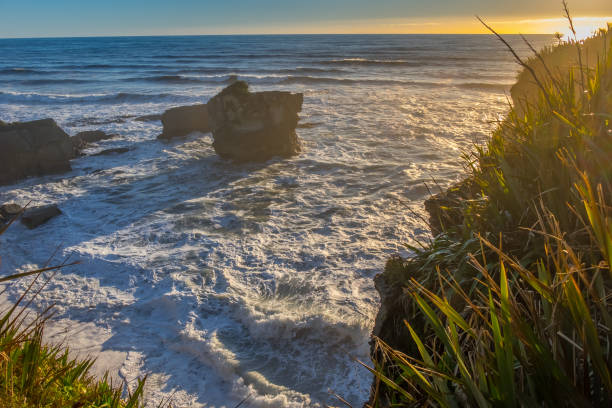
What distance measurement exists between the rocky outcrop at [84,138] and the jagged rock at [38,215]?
4.51 m

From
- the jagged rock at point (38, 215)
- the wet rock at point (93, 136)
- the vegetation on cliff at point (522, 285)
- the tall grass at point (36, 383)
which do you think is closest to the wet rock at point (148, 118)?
the wet rock at point (93, 136)

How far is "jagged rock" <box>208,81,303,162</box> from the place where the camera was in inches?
418

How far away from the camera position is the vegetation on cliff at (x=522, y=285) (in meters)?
1.32

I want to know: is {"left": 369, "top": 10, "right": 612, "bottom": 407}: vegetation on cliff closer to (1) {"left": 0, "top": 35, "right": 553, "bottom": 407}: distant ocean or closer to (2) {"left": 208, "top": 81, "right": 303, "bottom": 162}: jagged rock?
(1) {"left": 0, "top": 35, "right": 553, "bottom": 407}: distant ocean

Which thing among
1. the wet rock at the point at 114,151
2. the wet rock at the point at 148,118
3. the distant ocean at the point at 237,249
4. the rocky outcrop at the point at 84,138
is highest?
the wet rock at the point at 148,118

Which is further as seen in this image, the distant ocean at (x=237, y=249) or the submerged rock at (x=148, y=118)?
the submerged rock at (x=148, y=118)

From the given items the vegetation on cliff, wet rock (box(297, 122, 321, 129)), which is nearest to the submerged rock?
wet rock (box(297, 122, 321, 129))

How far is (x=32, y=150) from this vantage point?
33.0 feet

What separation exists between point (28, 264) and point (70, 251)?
562 millimetres

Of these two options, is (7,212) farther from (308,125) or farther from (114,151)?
(308,125)

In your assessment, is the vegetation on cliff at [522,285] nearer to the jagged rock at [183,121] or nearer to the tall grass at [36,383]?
the tall grass at [36,383]

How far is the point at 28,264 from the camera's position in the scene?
6.14 metres

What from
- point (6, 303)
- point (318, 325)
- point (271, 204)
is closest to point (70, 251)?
point (6, 303)

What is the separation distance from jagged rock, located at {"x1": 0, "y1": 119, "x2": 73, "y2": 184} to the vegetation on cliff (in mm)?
9708
